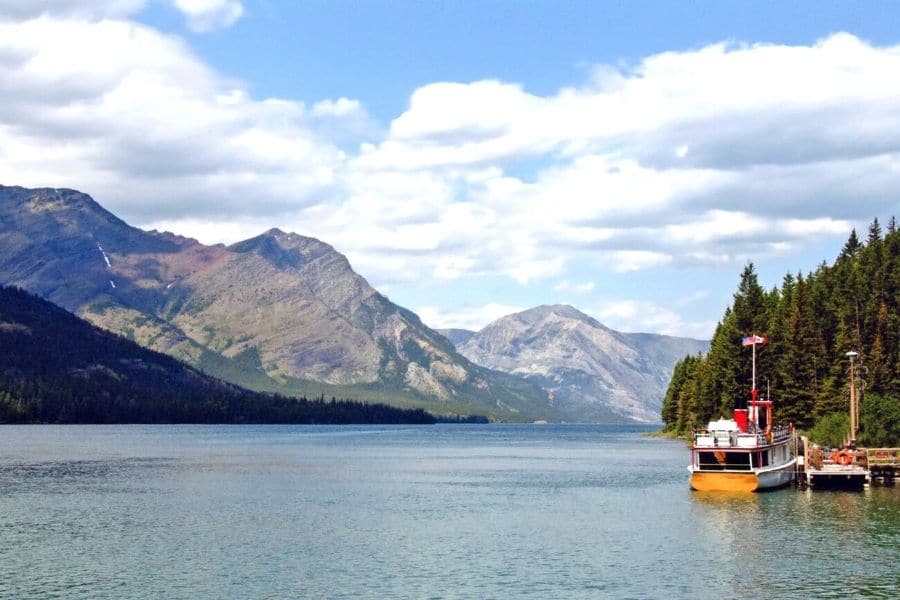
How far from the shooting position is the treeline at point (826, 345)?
13688 cm

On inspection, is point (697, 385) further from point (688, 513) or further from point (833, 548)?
point (833, 548)

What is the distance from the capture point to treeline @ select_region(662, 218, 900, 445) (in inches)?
5389

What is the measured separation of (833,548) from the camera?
69562mm

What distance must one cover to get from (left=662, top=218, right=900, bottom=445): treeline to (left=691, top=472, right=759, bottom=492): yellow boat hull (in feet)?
85.2

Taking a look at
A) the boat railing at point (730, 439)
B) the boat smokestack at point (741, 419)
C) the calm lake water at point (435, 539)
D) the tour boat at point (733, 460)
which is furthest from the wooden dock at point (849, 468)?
the boat railing at point (730, 439)

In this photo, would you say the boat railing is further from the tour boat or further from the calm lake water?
the calm lake water

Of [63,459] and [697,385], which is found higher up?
[697,385]

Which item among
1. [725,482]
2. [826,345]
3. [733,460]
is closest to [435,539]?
[725,482]

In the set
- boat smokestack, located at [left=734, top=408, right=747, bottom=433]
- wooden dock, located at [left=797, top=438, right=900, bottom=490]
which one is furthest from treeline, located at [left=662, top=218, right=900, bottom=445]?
boat smokestack, located at [left=734, top=408, right=747, bottom=433]

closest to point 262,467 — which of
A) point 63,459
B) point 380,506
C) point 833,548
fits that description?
point 63,459

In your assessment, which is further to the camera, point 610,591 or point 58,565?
point 58,565

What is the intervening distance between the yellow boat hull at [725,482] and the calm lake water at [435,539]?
1.70 metres

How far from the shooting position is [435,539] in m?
75.8

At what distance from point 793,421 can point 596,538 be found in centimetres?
8300
